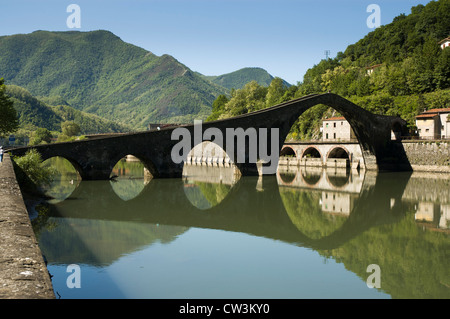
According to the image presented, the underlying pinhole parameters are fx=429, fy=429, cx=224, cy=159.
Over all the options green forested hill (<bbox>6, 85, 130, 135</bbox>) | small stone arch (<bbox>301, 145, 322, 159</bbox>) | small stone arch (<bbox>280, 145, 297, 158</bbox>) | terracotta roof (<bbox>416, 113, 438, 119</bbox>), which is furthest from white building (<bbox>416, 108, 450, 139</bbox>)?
green forested hill (<bbox>6, 85, 130, 135</bbox>)

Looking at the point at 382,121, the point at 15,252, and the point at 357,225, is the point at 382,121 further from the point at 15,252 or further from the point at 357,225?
the point at 15,252

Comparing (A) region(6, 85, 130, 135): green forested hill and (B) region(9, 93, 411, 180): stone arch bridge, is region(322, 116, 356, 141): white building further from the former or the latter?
(A) region(6, 85, 130, 135): green forested hill

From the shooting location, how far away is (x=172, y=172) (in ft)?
98.7

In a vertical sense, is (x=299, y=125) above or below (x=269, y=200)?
above

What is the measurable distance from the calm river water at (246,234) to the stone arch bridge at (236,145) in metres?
2.02

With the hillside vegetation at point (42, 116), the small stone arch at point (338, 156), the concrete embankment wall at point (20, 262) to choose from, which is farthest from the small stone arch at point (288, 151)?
the hillside vegetation at point (42, 116)

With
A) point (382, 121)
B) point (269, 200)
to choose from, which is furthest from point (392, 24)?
point (269, 200)

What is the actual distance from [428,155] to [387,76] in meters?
22.2

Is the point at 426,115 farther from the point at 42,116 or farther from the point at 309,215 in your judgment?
the point at 42,116

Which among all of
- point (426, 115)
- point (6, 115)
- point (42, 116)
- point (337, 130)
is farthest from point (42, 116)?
point (426, 115)

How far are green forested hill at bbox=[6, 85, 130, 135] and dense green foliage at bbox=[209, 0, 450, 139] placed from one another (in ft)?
194

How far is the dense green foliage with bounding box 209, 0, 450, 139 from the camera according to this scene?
53.5 metres

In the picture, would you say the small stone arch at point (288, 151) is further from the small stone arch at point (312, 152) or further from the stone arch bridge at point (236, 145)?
the stone arch bridge at point (236, 145)
